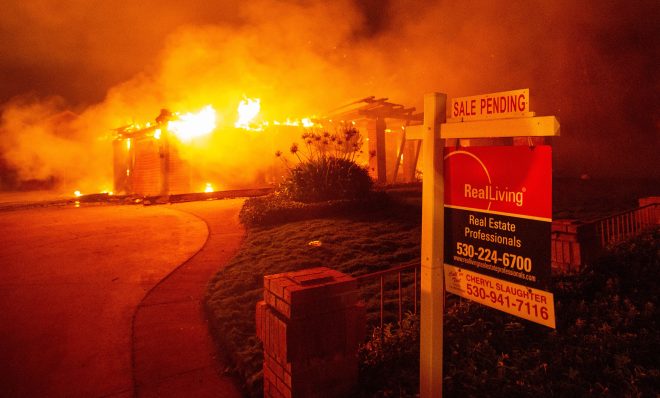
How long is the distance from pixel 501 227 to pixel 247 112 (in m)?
18.0

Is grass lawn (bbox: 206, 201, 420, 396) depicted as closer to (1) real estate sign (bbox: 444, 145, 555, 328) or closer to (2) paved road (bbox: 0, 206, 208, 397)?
(2) paved road (bbox: 0, 206, 208, 397)

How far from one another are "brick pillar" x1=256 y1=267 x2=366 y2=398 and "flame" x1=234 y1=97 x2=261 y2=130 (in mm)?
15788

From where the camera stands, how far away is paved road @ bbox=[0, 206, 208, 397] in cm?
361

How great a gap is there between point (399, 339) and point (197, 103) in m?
23.0

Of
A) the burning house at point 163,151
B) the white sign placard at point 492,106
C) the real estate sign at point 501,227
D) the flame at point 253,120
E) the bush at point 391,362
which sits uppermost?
the flame at point 253,120

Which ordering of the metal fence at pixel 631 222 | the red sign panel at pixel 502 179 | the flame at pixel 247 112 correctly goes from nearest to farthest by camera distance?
the red sign panel at pixel 502 179, the metal fence at pixel 631 222, the flame at pixel 247 112

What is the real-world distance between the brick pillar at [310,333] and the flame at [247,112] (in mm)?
15788

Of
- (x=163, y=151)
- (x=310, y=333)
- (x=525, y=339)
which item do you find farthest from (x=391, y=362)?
(x=163, y=151)

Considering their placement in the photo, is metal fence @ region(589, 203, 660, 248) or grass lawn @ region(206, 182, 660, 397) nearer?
grass lawn @ region(206, 182, 660, 397)

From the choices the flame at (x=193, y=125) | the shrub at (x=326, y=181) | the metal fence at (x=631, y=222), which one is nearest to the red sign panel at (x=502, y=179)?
the metal fence at (x=631, y=222)

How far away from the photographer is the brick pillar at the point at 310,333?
105 inches

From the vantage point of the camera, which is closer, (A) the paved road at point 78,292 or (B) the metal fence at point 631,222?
(A) the paved road at point 78,292

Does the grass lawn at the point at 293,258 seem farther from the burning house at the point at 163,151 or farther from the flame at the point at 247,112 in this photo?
the flame at the point at 247,112

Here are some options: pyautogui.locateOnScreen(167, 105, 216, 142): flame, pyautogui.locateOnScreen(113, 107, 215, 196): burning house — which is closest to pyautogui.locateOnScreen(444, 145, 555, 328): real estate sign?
pyautogui.locateOnScreen(113, 107, 215, 196): burning house
